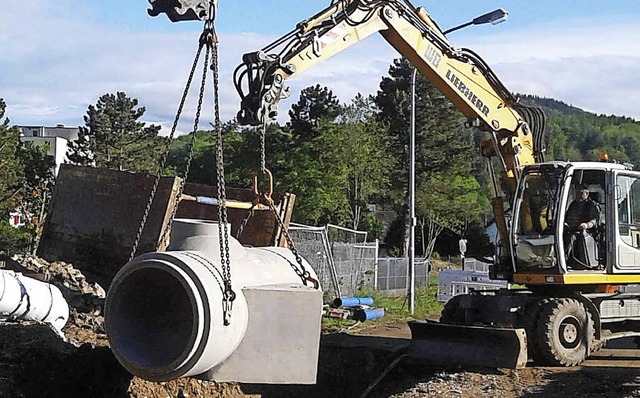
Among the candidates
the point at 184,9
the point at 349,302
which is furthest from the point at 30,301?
the point at 349,302

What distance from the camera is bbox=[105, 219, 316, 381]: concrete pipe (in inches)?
251

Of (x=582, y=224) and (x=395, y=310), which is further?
(x=395, y=310)

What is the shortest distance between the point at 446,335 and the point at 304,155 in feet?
93.2

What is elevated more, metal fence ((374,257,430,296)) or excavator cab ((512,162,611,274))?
excavator cab ((512,162,611,274))

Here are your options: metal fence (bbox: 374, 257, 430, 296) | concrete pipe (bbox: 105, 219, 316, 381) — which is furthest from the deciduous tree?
concrete pipe (bbox: 105, 219, 316, 381)

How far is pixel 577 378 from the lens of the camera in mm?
10148

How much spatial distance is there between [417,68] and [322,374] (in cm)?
443

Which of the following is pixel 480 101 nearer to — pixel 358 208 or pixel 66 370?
pixel 66 370

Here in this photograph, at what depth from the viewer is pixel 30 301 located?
34.3ft

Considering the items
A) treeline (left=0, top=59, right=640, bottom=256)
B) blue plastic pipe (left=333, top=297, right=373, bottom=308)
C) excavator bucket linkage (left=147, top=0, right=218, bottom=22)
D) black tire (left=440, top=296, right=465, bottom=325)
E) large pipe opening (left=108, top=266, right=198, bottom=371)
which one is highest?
treeline (left=0, top=59, right=640, bottom=256)

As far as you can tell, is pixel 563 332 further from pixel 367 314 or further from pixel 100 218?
pixel 100 218

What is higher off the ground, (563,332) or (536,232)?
(536,232)

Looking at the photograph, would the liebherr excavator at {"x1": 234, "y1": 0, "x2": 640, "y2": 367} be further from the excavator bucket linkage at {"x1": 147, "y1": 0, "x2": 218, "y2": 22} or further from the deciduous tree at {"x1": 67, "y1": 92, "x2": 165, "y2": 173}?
the deciduous tree at {"x1": 67, "y1": 92, "x2": 165, "y2": 173}

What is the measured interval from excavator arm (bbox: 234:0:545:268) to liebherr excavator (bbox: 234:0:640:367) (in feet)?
0.06
